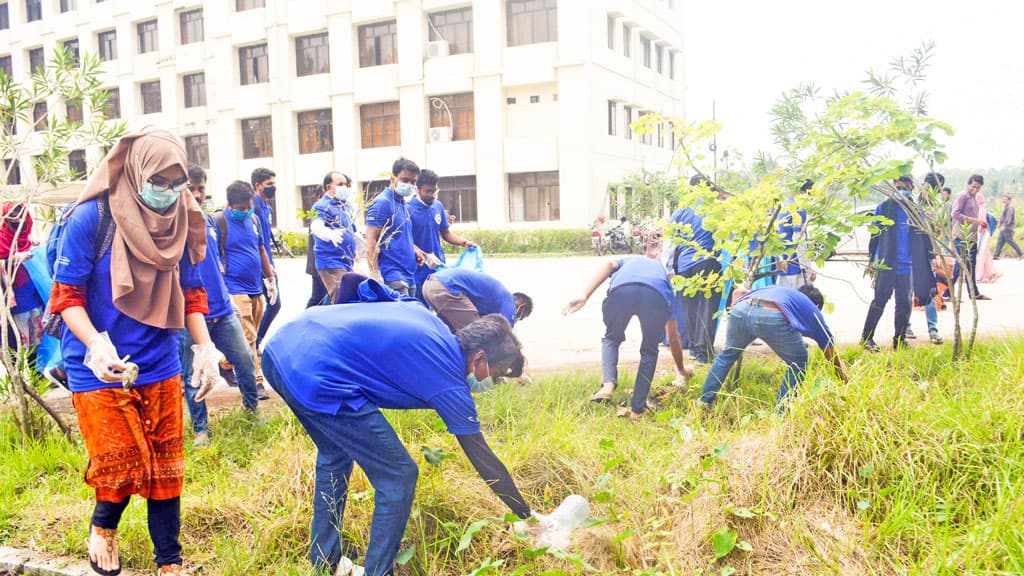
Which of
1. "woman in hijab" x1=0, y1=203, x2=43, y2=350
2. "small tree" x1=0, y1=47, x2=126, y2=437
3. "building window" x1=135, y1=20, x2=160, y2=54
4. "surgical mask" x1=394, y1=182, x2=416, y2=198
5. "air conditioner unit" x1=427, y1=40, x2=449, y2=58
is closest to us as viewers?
"small tree" x1=0, y1=47, x2=126, y2=437

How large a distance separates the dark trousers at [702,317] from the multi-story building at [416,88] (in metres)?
15.8

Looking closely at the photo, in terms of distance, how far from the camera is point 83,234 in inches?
118

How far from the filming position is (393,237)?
642 cm

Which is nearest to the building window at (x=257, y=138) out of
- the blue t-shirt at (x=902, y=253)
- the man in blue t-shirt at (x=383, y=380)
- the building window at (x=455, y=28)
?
the building window at (x=455, y=28)

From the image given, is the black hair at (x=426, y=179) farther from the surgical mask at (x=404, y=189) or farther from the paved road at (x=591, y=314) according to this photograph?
the paved road at (x=591, y=314)

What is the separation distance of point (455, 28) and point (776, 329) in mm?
21074

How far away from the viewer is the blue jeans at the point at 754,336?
4.43 meters

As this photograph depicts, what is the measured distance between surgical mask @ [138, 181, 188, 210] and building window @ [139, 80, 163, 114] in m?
30.0

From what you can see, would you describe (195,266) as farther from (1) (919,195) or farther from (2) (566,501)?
(1) (919,195)

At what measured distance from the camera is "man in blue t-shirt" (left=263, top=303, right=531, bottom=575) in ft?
9.19

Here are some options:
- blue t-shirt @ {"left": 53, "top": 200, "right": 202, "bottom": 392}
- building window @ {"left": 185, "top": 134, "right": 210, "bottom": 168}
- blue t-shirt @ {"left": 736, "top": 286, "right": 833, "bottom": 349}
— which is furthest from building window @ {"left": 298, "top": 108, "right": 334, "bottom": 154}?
blue t-shirt @ {"left": 53, "top": 200, "right": 202, "bottom": 392}

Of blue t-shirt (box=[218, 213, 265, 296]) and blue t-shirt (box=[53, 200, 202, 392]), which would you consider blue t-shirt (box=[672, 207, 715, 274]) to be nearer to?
blue t-shirt (box=[218, 213, 265, 296])

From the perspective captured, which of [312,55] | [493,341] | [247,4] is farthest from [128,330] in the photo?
[247,4]

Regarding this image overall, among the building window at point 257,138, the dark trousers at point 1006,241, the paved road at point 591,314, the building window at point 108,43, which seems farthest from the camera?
the building window at point 108,43
